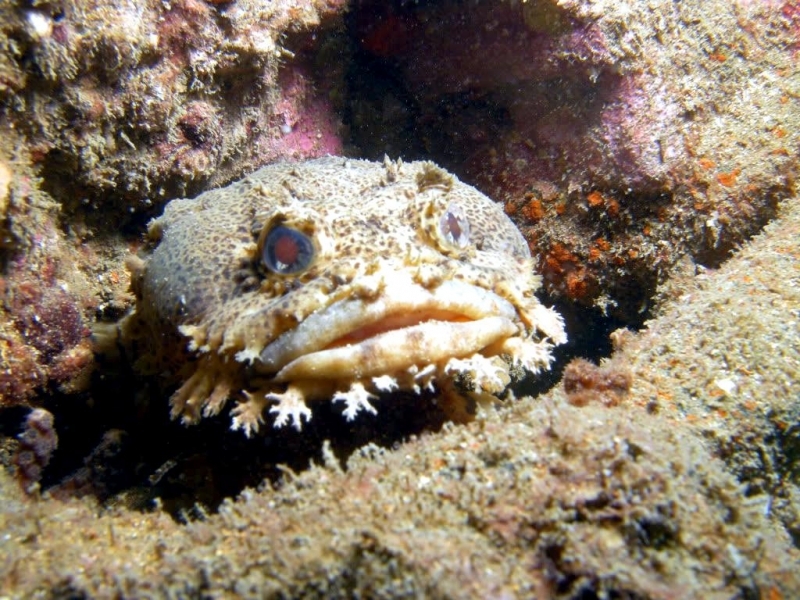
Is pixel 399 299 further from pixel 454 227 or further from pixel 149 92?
pixel 149 92

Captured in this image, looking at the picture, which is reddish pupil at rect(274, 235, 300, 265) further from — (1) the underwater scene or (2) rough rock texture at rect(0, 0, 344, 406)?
(2) rough rock texture at rect(0, 0, 344, 406)

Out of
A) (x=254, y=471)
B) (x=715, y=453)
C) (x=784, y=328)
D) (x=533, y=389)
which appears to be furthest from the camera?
(x=533, y=389)

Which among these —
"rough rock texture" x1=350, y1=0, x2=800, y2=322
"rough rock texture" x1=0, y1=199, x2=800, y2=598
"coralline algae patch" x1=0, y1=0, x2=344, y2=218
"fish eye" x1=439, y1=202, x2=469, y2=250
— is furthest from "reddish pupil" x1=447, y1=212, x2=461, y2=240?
"coralline algae patch" x1=0, y1=0, x2=344, y2=218

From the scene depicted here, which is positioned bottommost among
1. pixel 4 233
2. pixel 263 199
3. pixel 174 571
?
pixel 174 571

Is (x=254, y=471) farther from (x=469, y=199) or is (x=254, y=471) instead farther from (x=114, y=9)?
(x=114, y=9)

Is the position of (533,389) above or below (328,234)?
below

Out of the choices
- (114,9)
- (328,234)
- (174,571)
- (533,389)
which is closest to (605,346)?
(533,389)

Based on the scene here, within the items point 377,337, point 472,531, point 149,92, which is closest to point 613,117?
point 377,337
